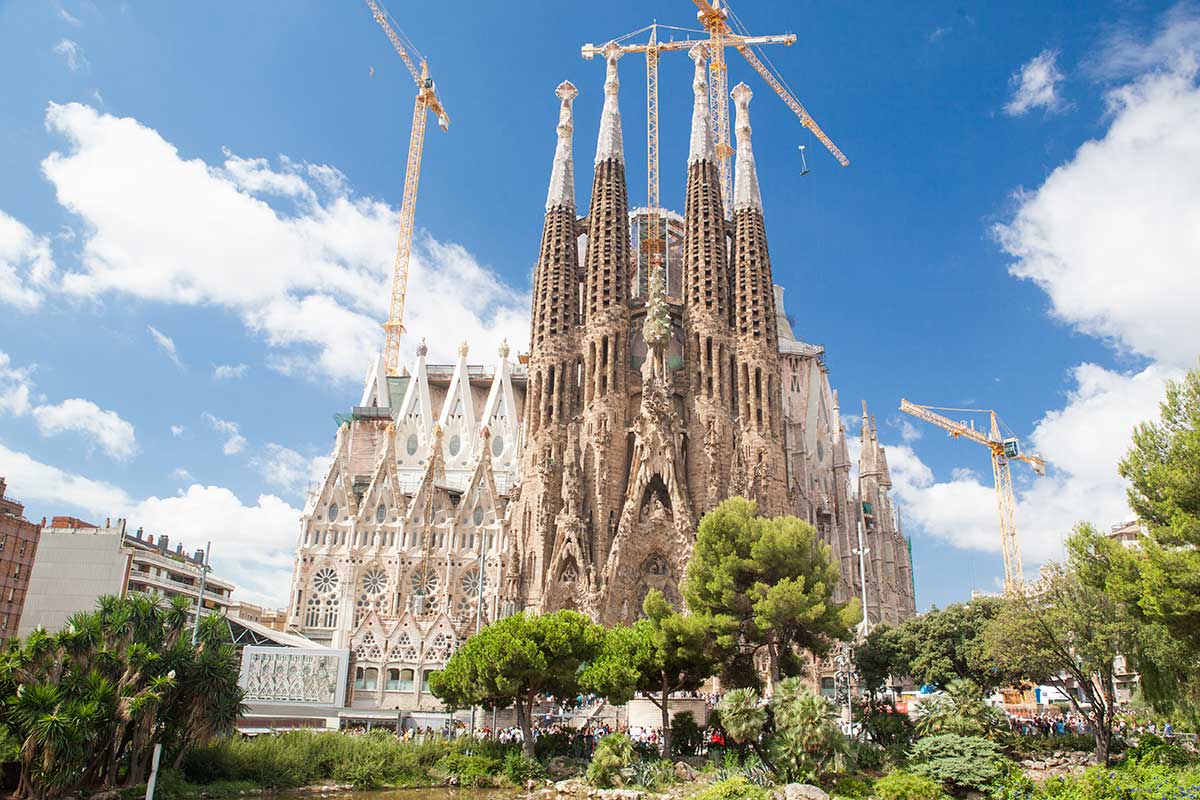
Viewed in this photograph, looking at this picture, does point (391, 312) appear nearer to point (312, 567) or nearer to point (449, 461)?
point (449, 461)

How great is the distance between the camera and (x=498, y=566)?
184 ft

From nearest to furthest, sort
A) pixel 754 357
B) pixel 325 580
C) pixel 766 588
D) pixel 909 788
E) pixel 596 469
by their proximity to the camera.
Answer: pixel 909 788
pixel 766 588
pixel 596 469
pixel 754 357
pixel 325 580

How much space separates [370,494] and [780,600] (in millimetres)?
35756

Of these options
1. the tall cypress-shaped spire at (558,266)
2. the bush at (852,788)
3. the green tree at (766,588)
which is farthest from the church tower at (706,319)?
the bush at (852,788)

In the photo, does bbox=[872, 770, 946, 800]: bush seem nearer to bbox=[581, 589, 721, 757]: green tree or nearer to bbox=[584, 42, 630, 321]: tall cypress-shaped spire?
bbox=[581, 589, 721, 757]: green tree

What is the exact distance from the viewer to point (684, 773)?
2614 centimetres

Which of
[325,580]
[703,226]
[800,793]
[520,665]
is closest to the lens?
[800,793]

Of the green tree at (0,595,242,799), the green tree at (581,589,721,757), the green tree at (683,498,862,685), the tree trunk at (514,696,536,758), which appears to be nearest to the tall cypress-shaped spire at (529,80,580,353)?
the green tree at (683,498,862,685)

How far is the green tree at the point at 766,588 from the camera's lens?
30.4 metres

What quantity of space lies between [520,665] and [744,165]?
44.8 m

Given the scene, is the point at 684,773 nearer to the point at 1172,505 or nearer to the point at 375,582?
the point at 1172,505

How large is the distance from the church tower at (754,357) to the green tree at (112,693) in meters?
33.1

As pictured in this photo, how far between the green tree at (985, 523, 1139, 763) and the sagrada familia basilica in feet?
68.9

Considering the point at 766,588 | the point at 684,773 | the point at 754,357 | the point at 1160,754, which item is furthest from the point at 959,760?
the point at 754,357
